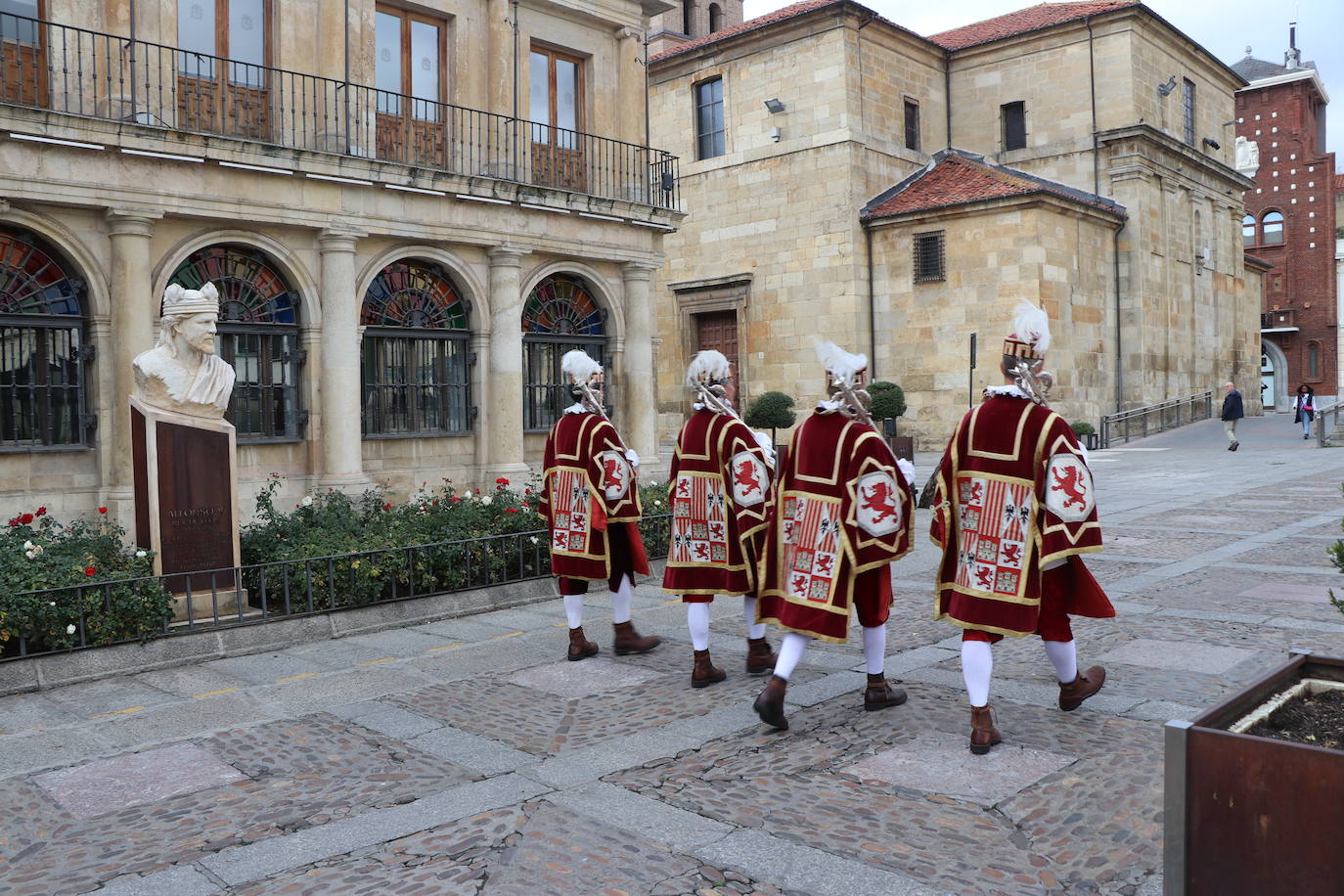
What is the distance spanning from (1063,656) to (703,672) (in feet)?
6.67

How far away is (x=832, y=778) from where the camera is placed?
16.0ft

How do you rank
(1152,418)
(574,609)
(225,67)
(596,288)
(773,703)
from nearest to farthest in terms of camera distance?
(773,703) → (574,609) → (225,67) → (596,288) → (1152,418)

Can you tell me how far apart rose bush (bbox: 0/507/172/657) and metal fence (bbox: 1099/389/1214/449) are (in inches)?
946

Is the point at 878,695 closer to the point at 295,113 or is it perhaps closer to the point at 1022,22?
the point at 295,113

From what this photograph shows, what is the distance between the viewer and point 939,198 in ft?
88.1

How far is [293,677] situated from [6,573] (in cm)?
206

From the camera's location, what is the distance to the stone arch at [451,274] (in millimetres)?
13883

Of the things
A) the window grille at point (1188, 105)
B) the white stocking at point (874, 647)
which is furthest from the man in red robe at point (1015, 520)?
the window grille at point (1188, 105)

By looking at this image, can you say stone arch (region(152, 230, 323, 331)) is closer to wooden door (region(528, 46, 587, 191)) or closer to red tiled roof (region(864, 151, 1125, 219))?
wooden door (region(528, 46, 587, 191))

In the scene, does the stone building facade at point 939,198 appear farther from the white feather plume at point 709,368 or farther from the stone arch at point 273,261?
the white feather plume at point 709,368

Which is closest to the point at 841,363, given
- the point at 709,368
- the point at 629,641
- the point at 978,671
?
the point at 709,368

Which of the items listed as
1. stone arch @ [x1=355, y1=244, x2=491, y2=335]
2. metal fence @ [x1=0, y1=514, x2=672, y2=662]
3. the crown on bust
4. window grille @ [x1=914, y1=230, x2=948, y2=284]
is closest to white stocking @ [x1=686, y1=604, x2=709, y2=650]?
metal fence @ [x1=0, y1=514, x2=672, y2=662]

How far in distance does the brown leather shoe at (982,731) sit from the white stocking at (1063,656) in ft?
1.88

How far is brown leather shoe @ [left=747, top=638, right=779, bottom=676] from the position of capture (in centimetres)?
679
